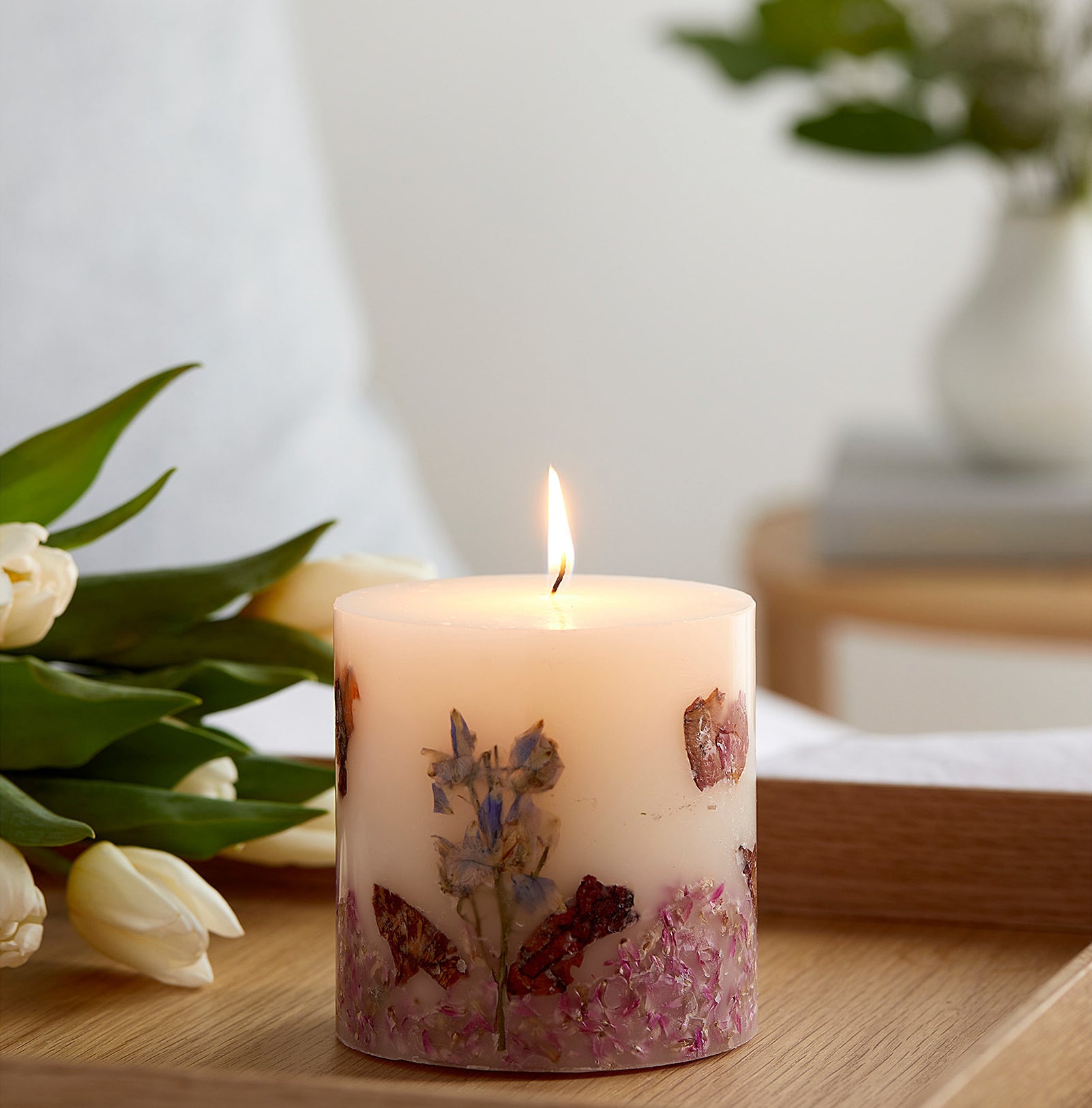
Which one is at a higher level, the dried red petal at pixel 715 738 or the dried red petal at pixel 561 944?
the dried red petal at pixel 715 738

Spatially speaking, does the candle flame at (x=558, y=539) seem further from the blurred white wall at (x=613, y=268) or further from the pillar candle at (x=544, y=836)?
the blurred white wall at (x=613, y=268)

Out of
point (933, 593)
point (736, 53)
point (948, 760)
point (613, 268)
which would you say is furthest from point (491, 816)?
point (613, 268)

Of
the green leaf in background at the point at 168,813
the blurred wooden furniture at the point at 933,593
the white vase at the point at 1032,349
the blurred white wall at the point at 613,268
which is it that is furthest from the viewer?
the blurred white wall at the point at 613,268

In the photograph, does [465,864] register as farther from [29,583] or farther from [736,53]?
[736,53]

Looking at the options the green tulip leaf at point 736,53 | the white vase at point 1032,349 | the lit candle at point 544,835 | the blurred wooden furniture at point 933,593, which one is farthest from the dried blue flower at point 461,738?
the green tulip leaf at point 736,53

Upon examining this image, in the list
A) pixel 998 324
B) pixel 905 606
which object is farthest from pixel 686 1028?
pixel 998 324

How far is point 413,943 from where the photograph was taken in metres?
0.31

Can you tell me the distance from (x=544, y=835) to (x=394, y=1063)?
0.20ft

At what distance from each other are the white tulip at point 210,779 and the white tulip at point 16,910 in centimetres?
5

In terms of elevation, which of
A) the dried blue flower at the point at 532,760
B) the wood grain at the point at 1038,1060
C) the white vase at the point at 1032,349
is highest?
the dried blue flower at the point at 532,760

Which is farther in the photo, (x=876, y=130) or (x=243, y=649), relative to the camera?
(x=876, y=130)

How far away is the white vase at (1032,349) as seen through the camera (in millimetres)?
1247

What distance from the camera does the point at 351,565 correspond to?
401 millimetres

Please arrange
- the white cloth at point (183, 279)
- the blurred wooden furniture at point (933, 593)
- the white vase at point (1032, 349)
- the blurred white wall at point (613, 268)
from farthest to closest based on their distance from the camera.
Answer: the blurred white wall at point (613, 268) → the white vase at point (1032, 349) → the blurred wooden furniture at point (933, 593) → the white cloth at point (183, 279)
